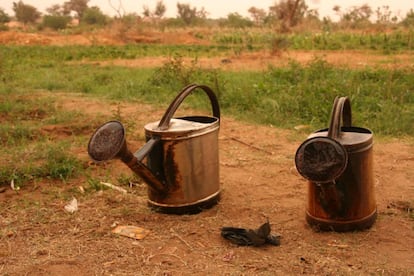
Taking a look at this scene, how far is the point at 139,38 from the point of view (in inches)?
786

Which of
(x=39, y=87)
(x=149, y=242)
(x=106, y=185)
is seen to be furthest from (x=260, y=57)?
(x=149, y=242)

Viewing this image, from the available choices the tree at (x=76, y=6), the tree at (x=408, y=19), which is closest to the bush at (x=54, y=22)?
the tree at (x=76, y=6)

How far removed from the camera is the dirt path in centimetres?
218

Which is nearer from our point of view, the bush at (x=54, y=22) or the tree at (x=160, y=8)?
the bush at (x=54, y=22)

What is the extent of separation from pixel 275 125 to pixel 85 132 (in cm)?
181

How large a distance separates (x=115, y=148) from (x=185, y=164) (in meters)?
0.42

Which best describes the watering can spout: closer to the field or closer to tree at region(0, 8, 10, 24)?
the field

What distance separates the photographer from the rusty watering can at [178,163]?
2.63 metres

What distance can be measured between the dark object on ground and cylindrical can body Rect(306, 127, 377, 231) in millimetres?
248

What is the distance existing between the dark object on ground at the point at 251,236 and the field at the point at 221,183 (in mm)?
36

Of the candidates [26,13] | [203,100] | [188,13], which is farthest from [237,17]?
[203,100]

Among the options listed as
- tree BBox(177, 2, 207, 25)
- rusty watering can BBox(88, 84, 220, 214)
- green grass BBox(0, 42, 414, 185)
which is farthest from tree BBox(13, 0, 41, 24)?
rusty watering can BBox(88, 84, 220, 214)

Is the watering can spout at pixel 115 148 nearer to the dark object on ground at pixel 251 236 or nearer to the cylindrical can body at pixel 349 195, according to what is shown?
the dark object on ground at pixel 251 236

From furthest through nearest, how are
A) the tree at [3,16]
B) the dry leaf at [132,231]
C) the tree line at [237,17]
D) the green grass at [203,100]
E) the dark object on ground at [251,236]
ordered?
the tree at [3,16] → the tree line at [237,17] → the green grass at [203,100] → the dry leaf at [132,231] → the dark object on ground at [251,236]
